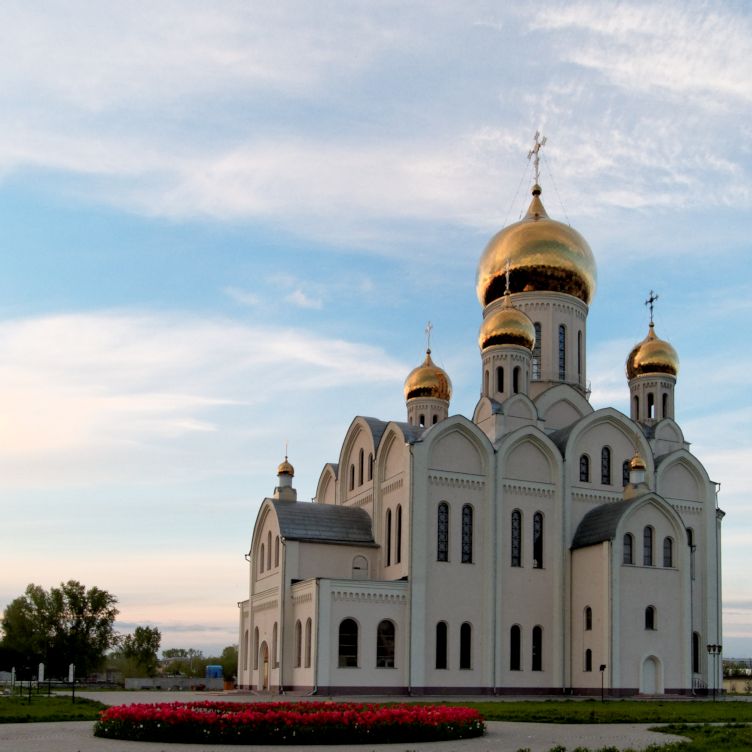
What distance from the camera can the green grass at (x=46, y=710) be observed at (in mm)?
18219

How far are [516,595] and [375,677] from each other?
17.4 ft

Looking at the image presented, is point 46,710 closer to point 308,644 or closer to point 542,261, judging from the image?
point 308,644

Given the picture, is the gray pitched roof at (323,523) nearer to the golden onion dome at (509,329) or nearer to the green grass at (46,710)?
the golden onion dome at (509,329)

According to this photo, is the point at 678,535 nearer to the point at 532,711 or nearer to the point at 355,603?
the point at 355,603

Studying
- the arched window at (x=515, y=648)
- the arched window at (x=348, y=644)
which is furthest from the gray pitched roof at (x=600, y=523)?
the arched window at (x=348, y=644)

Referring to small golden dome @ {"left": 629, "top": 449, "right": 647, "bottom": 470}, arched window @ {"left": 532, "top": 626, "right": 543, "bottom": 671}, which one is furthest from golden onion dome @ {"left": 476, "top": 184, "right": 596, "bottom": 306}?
arched window @ {"left": 532, "top": 626, "right": 543, "bottom": 671}

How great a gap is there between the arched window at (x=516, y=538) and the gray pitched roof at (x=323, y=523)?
4.59 metres

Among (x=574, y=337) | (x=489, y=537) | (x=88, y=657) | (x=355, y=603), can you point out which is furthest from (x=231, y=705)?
(x=88, y=657)

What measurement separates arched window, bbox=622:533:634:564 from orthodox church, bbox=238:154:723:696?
4 cm

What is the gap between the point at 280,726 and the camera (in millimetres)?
13695

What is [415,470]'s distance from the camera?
3139cm

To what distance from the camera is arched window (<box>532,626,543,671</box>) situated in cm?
3216

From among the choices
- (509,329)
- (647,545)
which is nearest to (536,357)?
(509,329)

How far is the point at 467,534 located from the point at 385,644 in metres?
4.27
